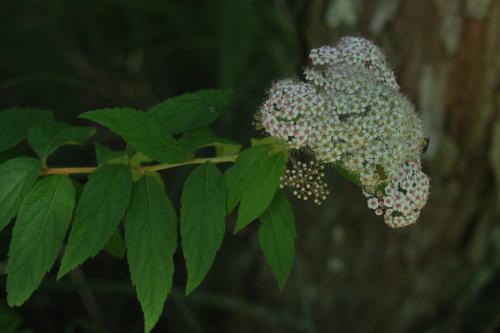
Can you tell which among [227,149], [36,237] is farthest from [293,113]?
[36,237]

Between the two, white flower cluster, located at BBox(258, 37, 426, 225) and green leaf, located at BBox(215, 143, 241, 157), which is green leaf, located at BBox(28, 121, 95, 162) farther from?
white flower cluster, located at BBox(258, 37, 426, 225)

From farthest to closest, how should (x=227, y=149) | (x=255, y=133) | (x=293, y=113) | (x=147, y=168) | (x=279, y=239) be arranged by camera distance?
(x=255, y=133)
(x=227, y=149)
(x=147, y=168)
(x=279, y=239)
(x=293, y=113)

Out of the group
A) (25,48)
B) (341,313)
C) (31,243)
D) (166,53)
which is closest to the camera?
(31,243)

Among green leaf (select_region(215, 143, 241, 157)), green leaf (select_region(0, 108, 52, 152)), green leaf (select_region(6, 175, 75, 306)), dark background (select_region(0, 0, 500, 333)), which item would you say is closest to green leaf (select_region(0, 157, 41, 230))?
green leaf (select_region(6, 175, 75, 306))

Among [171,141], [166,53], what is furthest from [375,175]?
[166,53]

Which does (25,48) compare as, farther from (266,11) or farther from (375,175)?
(375,175)

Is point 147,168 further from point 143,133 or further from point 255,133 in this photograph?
point 255,133

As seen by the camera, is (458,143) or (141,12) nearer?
(458,143)

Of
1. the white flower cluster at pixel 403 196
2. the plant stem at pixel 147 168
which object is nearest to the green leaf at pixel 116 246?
the plant stem at pixel 147 168
